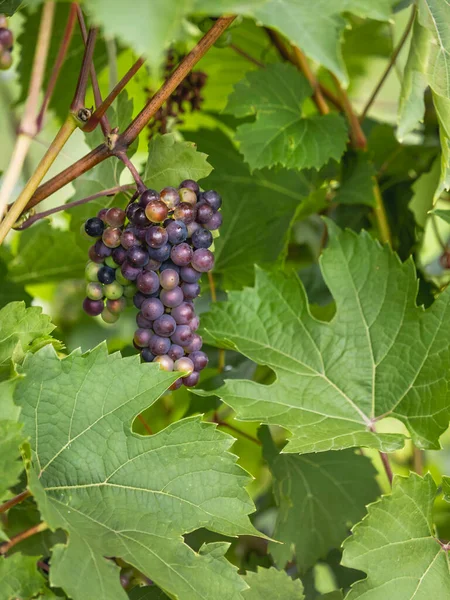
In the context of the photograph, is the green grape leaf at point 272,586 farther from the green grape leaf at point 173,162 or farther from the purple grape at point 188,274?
the green grape leaf at point 173,162

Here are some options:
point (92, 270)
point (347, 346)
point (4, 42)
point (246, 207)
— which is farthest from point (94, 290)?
point (246, 207)

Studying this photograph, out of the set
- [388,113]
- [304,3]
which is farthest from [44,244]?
[388,113]

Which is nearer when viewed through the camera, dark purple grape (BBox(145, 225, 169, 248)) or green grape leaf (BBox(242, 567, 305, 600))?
dark purple grape (BBox(145, 225, 169, 248))

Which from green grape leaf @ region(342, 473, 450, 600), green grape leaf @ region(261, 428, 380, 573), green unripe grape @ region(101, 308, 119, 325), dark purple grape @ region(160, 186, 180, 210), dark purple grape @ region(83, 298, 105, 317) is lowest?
green grape leaf @ region(261, 428, 380, 573)

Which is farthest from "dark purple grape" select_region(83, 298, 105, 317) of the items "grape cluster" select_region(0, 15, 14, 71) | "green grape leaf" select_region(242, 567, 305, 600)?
"green grape leaf" select_region(242, 567, 305, 600)

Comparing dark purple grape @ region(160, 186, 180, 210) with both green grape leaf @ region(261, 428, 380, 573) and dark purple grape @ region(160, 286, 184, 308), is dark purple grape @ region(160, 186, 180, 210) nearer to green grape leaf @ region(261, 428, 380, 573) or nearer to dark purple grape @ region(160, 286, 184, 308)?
dark purple grape @ region(160, 286, 184, 308)

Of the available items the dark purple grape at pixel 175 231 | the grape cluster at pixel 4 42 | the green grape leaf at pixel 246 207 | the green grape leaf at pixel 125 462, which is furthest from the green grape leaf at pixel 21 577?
the green grape leaf at pixel 246 207

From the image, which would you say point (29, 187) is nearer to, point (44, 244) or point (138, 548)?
point (138, 548)
